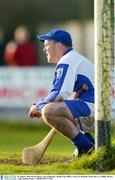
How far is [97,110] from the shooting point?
1223 cm

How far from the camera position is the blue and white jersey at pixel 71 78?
1259 cm

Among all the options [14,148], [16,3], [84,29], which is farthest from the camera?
[16,3]

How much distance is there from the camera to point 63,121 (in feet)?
42.1

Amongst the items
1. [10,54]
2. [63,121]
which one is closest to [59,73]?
[63,121]

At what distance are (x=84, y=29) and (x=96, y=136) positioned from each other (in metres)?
22.2

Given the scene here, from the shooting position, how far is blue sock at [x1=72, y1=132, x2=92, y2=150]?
13.0m

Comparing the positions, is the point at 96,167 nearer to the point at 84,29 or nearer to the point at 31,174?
the point at 31,174

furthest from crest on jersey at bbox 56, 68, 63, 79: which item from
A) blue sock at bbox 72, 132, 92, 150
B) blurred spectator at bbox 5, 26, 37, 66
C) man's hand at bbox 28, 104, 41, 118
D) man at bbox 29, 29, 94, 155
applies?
blurred spectator at bbox 5, 26, 37, 66

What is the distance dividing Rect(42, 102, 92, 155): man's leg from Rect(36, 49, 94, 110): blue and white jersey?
11 cm

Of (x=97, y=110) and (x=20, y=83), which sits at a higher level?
(x=97, y=110)

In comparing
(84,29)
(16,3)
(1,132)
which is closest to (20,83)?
(1,132)

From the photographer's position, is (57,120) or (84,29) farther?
(84,29)

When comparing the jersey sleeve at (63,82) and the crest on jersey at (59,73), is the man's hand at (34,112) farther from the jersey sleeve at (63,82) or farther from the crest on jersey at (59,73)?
the crest on jersey at (59,73)

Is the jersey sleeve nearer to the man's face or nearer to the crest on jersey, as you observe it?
the crest on jersey
